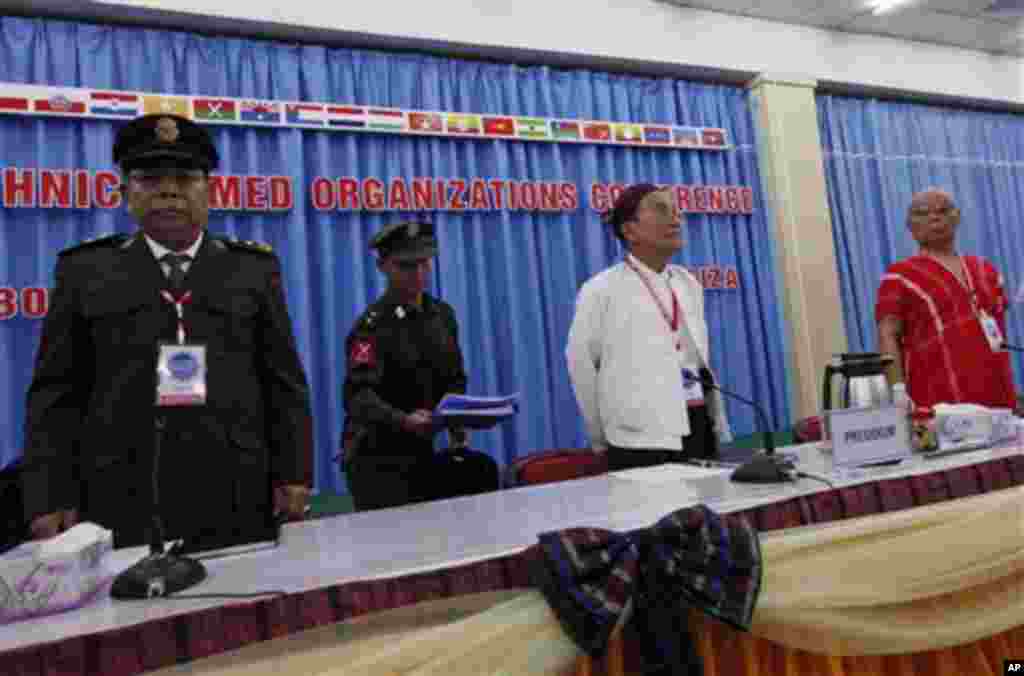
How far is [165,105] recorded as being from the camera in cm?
285

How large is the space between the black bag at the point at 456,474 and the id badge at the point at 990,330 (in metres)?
1.65

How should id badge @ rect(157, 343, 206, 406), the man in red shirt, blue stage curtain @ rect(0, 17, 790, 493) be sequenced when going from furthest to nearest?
blue stage curtain @ rect(0, 17, 790, 493)
the man in red shirt
id badge @ rect(157, 343, 206, 406)

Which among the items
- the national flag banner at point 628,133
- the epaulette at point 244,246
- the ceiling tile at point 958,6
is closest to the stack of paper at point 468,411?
the epaulette at point 244,246

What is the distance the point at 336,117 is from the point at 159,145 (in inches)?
73.2

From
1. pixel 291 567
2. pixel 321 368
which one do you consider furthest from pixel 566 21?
pixel 291 567

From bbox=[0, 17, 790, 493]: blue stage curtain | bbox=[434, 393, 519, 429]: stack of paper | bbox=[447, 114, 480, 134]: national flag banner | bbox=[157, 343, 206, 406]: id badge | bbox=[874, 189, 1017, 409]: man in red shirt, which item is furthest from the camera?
bbox=[447, 114, 480, 134]: national flag banner

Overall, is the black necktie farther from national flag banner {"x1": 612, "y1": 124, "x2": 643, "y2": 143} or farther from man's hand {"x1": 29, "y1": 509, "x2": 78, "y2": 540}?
national flag banner {"x1": 612, "y1": 124, "x2": 643, "y2": 143}

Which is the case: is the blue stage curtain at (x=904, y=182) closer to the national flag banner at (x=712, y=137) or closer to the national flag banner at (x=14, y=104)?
the national flag banner at (x=712, y=137)

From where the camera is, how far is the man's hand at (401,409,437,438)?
199 cm

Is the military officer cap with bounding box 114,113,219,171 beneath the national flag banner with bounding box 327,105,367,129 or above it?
beneath

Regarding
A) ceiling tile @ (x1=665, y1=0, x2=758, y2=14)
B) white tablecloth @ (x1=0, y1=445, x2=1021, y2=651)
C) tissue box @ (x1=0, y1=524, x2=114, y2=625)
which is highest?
ceiling tile @ (x1=665, y1=0, x2=758, y2=14)

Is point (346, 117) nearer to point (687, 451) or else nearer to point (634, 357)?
point (634, 357)

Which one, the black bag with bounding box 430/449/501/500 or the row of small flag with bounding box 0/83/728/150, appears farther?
the row of small flag with bounding box 0/83/728/150

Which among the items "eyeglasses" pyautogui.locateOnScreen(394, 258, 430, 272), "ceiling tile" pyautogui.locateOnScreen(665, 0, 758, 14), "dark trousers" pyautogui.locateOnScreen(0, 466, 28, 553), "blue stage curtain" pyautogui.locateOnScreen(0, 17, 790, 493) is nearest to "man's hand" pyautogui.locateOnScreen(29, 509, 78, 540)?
"dark trousers" pyautogui.locateOnScreen(0, 466, 28, 553)
